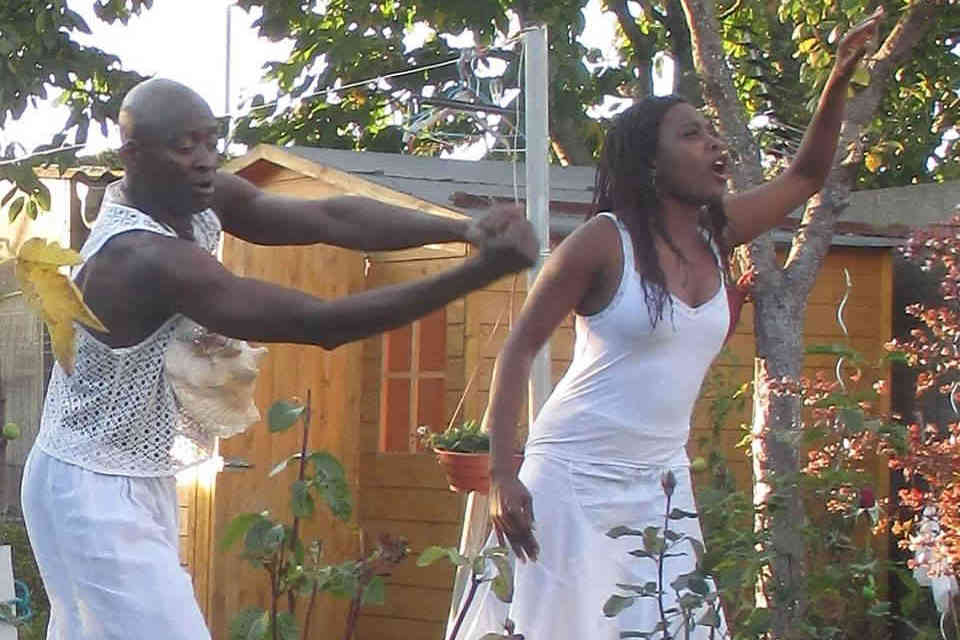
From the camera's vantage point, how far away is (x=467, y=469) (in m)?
6.04

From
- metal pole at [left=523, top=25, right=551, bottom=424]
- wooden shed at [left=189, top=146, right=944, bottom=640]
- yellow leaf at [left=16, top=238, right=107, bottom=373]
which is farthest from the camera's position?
wooden shed at [left=189, top=146, right=944, bottom=640]

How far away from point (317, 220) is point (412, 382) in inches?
222

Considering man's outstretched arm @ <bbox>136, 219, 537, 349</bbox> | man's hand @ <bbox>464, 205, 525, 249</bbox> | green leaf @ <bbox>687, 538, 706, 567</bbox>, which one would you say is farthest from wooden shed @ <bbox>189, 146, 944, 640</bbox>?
man's hand @ <bbox>464, 205, 525, 249</bbox>

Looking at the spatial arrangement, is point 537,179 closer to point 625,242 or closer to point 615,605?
point 625,242

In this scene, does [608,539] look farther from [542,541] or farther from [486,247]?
[486,247]

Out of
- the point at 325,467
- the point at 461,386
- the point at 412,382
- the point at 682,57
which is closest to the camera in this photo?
the point at 325,467

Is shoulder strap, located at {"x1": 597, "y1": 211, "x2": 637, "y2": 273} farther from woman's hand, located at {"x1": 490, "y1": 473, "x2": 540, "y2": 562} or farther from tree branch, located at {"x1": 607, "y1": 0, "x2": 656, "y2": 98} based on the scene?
tree branch, located at {"x1": 607, "y1": 0, "x2": 656, "y2": 98}

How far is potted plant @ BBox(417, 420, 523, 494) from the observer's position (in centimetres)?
599

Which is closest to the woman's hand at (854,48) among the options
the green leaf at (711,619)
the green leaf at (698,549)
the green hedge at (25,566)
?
the green leaf at (698,549)

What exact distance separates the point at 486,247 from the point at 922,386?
2.82m

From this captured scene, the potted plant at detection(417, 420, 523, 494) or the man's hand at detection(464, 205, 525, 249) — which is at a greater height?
the man's hand at detection(464, 205, 525, 249)

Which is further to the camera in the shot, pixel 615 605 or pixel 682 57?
pixel 682 57

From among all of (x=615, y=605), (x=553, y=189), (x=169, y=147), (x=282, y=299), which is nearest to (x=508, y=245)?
(x=282, y=299)

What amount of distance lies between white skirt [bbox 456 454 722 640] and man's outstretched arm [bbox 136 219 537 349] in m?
1.14
